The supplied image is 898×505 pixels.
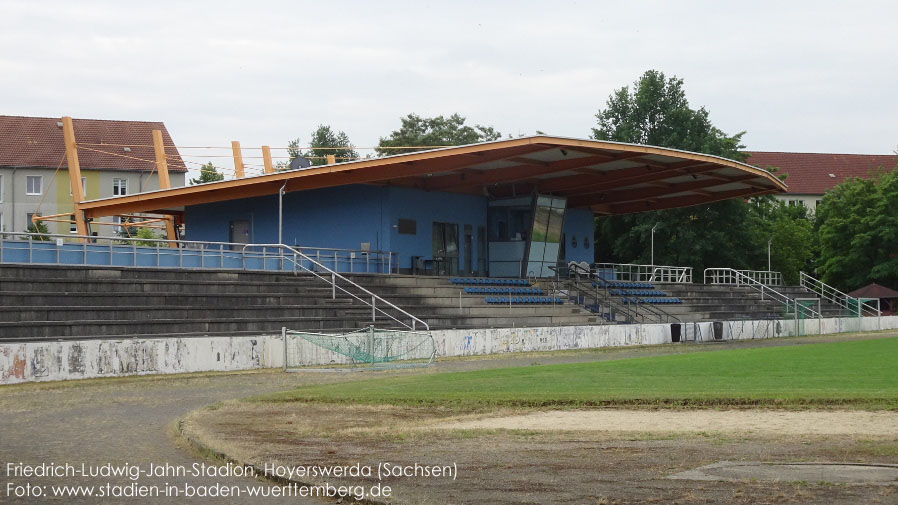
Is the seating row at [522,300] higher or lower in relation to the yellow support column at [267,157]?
lower

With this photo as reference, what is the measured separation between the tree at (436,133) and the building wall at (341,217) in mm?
47094

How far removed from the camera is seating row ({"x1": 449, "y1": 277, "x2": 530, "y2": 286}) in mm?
44938

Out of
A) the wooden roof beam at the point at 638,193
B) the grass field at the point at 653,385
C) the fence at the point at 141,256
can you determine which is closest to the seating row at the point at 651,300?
the wooden roof beam at the point at 638,193

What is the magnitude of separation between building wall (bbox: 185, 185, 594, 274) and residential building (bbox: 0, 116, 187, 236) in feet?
112

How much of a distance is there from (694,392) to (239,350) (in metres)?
13.6

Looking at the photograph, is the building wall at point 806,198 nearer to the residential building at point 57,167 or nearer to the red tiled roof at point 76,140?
the residential building at point 57,167

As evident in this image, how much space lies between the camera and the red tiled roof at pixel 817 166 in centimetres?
12262

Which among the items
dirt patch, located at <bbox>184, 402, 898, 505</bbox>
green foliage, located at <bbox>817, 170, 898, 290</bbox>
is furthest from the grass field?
green foliage, located at <bbox>817, 170, 898, 290</bbox>

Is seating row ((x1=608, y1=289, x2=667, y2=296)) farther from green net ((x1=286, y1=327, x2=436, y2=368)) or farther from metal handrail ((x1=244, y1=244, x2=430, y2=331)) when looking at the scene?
green net ((x1=286, y1=327, x2=436, y2=368))

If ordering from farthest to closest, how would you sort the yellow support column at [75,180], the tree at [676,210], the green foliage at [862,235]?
the green foliage at [862,235] → the tree at [676,210] → the yellow support column at [75,180]

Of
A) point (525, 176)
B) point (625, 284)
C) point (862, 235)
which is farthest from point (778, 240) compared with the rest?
point (525, 176)

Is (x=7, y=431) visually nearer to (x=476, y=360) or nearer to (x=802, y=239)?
(x=476, y=360)

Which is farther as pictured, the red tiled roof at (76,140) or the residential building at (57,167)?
the red tiled roof at (76,140)

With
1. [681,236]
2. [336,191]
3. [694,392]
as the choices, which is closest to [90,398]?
[694,392]
